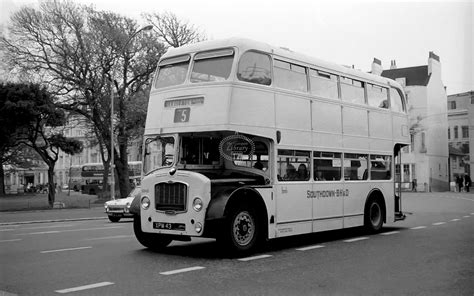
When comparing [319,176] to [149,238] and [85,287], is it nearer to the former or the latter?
[149,238]

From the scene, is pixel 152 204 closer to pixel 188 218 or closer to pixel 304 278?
pixel 188 218

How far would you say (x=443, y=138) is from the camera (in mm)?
63469

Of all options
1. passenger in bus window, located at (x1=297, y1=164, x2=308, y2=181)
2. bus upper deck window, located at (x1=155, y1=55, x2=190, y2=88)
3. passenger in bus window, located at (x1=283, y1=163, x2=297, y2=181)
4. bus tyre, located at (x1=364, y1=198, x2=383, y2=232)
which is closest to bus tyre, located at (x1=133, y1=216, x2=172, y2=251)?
passenger in bus window, located at (x1=283, y1=163, x2=297, y2=181)

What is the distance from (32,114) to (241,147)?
25.5 m

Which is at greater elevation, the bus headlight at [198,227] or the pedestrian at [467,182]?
the bus headlight at [198,227]

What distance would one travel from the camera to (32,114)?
1323 inches

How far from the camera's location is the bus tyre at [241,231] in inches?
411

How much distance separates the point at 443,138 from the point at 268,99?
56.8m

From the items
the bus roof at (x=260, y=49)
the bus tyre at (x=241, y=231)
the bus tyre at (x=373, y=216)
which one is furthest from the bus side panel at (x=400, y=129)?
the bus tyre at (x=241, y=231)

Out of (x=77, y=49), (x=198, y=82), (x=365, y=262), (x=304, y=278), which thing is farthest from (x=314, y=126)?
(x=77, y=49)

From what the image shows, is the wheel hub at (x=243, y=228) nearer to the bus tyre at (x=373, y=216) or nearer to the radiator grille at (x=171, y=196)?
the radiator grille at (x=171, y=196)

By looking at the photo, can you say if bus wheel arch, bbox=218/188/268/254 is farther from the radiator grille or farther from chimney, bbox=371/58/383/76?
chimney, bbox=371/58/383/76

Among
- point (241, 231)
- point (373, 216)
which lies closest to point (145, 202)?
point (241, 231)

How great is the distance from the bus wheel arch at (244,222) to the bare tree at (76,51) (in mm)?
28778
